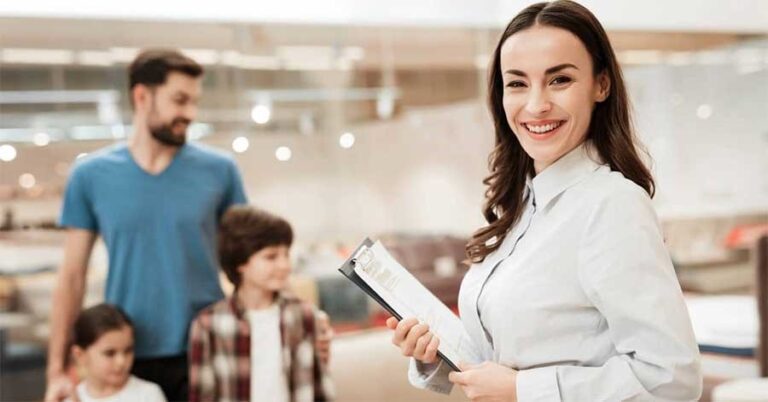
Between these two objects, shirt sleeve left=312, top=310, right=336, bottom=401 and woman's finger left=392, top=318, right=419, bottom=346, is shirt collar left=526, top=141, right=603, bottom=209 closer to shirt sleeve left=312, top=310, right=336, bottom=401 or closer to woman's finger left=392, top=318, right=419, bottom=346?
woman's finger left=392, top=318, right=419, bottom=346

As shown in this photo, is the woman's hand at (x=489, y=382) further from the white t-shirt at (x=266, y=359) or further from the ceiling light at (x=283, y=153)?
the ceiling light at (x=283, y=153)

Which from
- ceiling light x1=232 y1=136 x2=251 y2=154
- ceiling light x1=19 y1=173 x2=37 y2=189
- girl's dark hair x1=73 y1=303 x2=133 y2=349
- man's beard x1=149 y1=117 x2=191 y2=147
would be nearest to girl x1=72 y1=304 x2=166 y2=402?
girl's dark hair x1=73 y1=303 x2=133 y2=349

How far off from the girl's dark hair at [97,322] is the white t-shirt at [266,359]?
1.13 feet

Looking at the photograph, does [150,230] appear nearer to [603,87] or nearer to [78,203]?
[78,203]

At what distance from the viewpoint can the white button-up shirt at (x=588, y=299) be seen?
1.14m

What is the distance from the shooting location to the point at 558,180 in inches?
50.4

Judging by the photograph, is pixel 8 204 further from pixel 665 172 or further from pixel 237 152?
pixel 665 172

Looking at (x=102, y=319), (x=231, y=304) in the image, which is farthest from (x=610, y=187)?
(x=102, y=319)

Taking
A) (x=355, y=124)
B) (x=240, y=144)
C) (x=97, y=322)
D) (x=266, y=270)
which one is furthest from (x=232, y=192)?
(x=355, y=124)

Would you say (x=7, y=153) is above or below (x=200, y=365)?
above

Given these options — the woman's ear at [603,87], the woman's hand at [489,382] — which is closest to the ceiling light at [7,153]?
the woman's hand at [489,382]

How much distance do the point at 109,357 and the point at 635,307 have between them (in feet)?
5.65

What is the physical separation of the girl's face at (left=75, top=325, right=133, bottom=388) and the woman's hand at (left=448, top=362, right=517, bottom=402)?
1.41 m

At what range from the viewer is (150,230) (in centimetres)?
246
